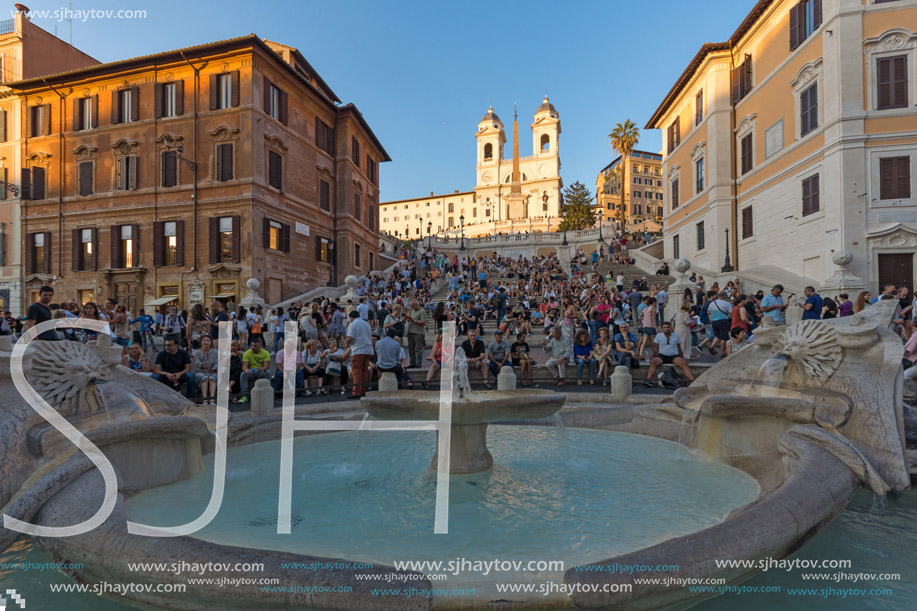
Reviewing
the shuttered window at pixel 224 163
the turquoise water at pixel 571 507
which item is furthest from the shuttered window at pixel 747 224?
the shuttered window at pixel 224 163

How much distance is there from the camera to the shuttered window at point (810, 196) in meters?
19.4

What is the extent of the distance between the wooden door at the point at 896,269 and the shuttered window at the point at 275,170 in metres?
26.0

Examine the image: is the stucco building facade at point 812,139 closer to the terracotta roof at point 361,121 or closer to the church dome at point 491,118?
the terracotta roof at point 361,121

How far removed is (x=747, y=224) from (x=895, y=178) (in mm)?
7255

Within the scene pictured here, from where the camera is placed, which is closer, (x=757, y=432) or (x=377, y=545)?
(x=377, y=545)

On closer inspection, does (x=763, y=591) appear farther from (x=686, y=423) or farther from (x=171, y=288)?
(x=171, y=288)

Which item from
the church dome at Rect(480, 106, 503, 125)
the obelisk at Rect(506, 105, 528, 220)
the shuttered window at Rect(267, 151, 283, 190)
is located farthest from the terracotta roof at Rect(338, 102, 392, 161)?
the church dome at Rect(480, 106, 503, 125)

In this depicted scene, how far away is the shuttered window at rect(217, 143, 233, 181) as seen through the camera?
24875mm

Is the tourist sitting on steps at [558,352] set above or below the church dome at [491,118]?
below

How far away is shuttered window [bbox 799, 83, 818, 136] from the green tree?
4307 cm

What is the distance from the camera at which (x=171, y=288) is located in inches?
1001

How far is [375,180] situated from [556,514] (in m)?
37.5

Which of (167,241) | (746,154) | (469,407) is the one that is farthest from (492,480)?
(746,154)

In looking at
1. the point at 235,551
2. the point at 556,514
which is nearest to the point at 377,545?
the point at 235,551
